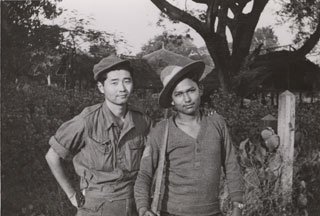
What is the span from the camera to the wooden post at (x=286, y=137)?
402 centimetres

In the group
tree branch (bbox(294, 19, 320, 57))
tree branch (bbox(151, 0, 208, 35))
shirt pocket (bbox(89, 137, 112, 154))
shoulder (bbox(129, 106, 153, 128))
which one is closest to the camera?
shirt pocket (bbox(89, 137, 112, 154))

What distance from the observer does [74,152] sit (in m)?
2.35

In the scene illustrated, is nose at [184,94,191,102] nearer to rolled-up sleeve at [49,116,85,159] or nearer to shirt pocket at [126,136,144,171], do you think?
shirt pocket at [126,136,144,171]

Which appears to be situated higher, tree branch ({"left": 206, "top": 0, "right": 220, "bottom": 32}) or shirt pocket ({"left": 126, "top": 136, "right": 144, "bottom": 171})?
tree branch ({"left": 206, "top": 0, "right": 220, "bottom": 32})

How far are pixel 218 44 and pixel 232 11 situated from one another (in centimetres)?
42

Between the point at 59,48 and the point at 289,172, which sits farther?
the point at 59,48

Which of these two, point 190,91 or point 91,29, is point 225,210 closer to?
point 190,91

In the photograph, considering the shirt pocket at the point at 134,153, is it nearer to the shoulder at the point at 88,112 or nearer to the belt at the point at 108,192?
the belt at the point at 108,192

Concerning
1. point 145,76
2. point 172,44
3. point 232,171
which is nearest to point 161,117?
point 145,76

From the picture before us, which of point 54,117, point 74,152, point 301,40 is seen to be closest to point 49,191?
point 54,117

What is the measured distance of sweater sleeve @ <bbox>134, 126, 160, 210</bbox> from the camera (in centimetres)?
211

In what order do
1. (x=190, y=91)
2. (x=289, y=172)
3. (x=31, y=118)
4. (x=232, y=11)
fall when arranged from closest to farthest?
(x=190, y=91), (x=289, y=172), (x=31, y=118), (x=232, y=11)

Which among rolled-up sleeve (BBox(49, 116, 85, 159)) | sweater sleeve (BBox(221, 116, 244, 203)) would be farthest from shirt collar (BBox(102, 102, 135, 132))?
sweater sleeve (BBox(221, 116, 244, 203))

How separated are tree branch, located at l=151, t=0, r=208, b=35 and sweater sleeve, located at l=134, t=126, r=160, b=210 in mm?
2905
